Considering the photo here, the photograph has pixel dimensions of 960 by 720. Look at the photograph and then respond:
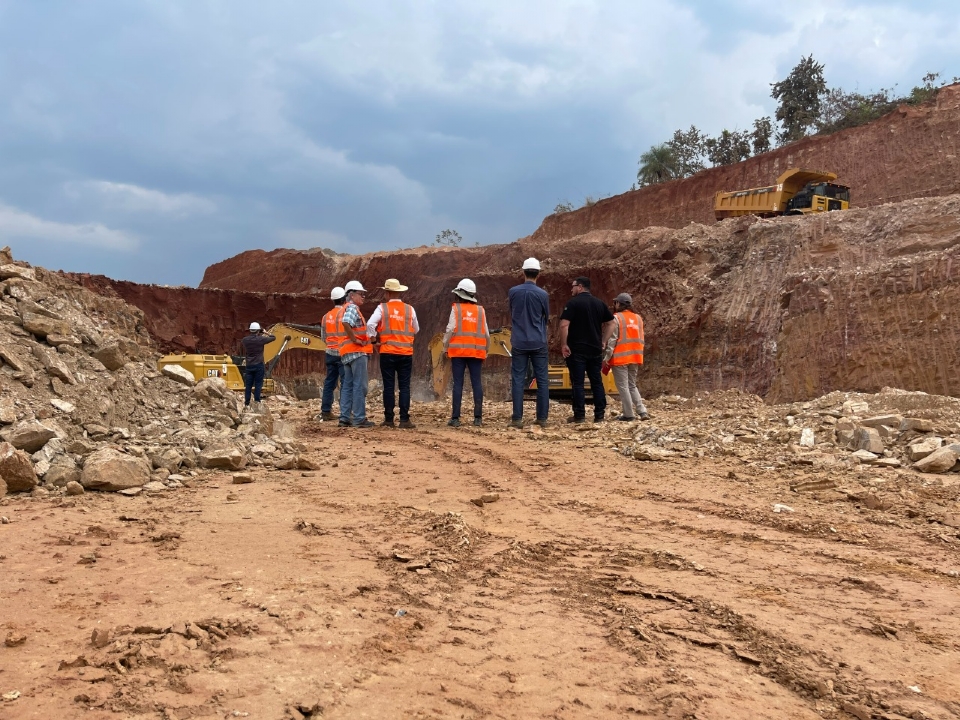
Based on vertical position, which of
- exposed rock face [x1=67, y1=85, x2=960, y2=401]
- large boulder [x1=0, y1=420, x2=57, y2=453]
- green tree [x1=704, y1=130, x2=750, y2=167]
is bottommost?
large boulder [x1=0, y1=420, x2=57, y2=453]

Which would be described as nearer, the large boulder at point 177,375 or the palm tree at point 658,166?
the large boulder at point 177,375

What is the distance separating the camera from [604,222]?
99.5 feet

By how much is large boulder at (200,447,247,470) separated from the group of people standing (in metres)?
2.94

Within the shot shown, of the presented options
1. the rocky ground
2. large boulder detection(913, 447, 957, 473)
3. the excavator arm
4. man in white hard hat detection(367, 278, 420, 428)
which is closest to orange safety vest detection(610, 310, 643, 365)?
the rocky ground

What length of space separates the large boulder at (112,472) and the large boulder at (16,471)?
30 cm

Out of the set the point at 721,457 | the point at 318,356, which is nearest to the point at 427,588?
the point at 721,457

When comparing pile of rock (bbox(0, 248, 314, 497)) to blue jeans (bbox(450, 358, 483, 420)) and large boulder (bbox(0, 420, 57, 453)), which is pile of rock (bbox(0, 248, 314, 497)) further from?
blue jeans (bbox(450, 358, 483, 420))

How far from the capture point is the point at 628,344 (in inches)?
340

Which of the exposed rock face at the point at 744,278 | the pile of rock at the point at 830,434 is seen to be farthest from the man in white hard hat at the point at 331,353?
the exposed rock face at the point at 744,278

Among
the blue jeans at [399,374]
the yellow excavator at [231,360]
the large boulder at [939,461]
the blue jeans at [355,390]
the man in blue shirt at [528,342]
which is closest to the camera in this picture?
the large boulder at [939,461]

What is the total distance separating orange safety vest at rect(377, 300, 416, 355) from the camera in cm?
862

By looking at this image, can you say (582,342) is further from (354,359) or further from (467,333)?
(354,359)

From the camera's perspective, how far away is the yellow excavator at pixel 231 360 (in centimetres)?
1322

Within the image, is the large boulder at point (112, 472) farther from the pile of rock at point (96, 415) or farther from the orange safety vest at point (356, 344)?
the orange safety vest at point (356, 344)
